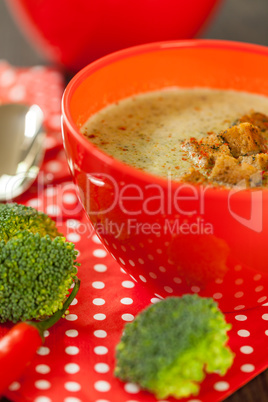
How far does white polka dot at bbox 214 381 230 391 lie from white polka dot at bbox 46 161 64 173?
0.99 m

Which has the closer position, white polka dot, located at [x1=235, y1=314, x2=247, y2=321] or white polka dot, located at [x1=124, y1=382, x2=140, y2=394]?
white polka dot, located at [x1=124, y1=382, x2=140, y2=394]

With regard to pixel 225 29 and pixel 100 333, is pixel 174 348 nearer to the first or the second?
pixel 100 333

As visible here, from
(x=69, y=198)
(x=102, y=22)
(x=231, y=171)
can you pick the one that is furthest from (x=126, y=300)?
(x=102, y=22)

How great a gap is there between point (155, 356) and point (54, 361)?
245mm

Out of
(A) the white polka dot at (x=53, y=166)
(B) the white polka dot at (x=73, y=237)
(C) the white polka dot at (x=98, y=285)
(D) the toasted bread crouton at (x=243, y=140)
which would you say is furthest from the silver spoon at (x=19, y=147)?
(D) the toasted bread crouton at (x=243, y=140)

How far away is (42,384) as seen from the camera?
1175mm

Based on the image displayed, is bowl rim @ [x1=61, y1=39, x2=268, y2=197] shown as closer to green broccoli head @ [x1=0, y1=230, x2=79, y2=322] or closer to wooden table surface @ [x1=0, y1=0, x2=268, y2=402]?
green broccoli head @ [x1=0, y1=230, x2=79, y2=322]

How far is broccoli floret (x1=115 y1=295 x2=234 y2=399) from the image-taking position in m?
1.09

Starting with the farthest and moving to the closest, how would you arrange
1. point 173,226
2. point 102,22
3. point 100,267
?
1. point 102,22
2. point 100,267
3. point 173,226

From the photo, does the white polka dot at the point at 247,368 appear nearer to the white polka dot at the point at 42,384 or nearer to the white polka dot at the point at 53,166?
the white polka dot at the point at 42,384

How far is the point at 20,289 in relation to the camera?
4.23 feet

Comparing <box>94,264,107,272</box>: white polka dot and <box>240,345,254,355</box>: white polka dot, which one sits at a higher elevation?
<box>240,345,254,355</box>: white polka dot

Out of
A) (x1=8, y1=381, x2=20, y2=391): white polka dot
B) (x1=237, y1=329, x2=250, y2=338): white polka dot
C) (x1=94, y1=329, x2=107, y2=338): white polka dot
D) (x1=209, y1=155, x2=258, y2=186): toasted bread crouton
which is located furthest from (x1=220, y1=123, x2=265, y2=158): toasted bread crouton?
(x1=8, y1=381, x2=20, y2=391): white polka dot

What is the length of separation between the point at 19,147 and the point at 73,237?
1.61 feet
